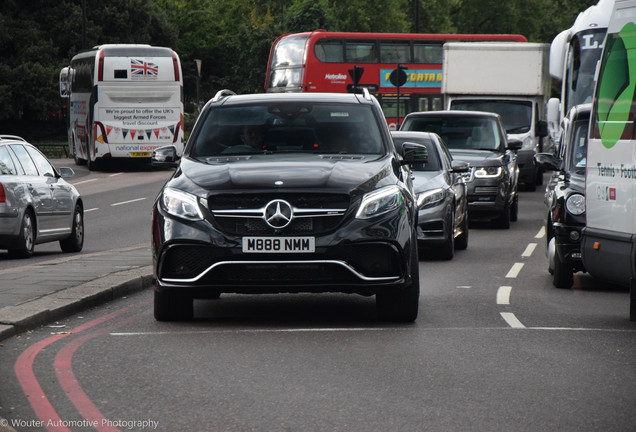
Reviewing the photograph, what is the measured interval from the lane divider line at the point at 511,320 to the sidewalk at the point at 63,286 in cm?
336

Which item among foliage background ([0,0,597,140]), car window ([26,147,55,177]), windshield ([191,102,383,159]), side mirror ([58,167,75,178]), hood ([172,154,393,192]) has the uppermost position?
windshield ([191,102,383,159])

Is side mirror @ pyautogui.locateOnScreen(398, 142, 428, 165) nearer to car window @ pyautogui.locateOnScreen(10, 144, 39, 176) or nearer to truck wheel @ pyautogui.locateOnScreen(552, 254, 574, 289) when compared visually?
truck wheel @ pyautogui.locateOnScreen(552, 254, 574, 289)

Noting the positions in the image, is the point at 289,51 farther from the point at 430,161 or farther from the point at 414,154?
the point at 414,154

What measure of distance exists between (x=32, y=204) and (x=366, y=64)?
28.7 meters

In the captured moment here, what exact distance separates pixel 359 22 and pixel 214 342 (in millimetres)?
76998

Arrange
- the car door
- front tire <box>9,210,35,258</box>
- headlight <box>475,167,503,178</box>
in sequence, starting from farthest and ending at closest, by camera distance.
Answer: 1. headlight <box>475,167,503,178</box>
2. the car door
3. front tire <box>9,210,35,258</box>

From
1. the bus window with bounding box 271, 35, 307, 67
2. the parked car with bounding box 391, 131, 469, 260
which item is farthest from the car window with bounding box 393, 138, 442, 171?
the bus window with bounding box 271, 35, 307, 67

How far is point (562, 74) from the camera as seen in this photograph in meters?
29.1

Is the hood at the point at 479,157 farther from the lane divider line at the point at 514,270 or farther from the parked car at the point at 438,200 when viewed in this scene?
the lane divider line at the point at 514,270

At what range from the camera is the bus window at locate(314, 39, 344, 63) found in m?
43.9

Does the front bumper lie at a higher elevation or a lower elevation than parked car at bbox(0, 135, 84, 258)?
higher

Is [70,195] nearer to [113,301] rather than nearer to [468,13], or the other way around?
[113,301]

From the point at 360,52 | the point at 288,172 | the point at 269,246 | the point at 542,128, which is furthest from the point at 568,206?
the point at 360,52

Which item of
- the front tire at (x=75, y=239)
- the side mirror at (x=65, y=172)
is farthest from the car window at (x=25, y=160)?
the front tire at (x=75, y=239)
